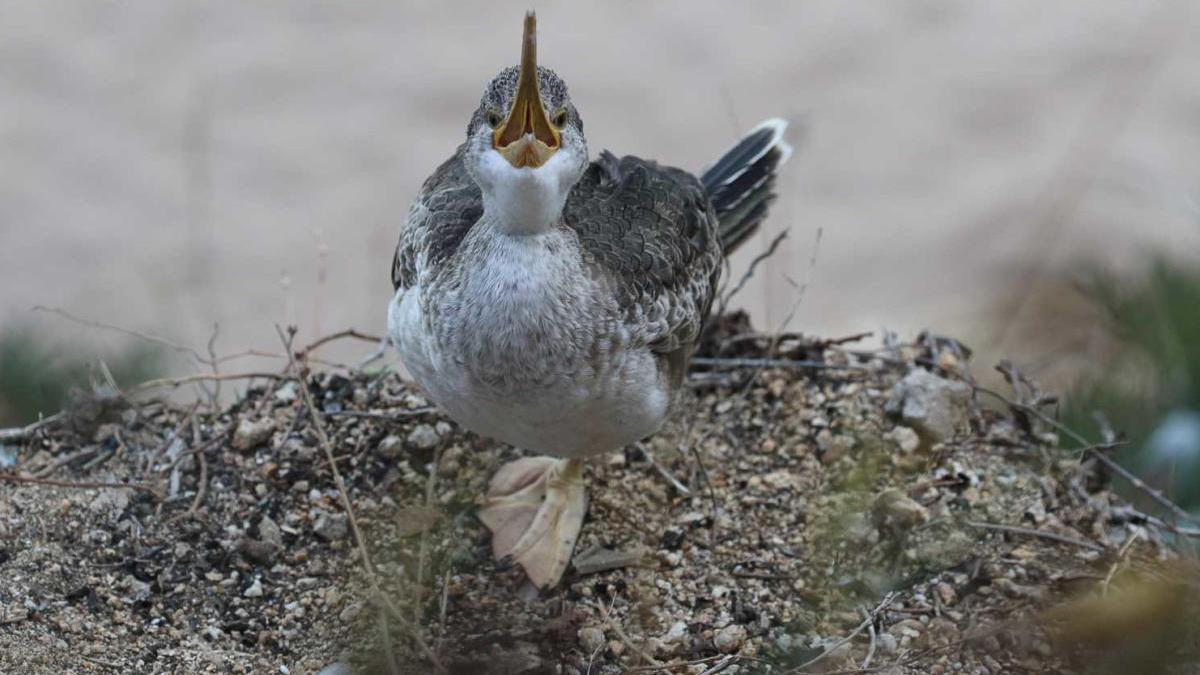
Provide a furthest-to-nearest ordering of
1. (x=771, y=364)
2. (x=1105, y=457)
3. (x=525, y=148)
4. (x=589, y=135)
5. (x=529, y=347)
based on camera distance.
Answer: (x=589, y=135) < (x=771, y=364) < (x=1105, y=457) < (x=529, y=347) < (x=525, y=148)

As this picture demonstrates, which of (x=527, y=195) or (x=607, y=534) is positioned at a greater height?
(x=527, y=195)

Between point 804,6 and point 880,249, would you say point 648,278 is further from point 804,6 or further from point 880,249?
point 804,6

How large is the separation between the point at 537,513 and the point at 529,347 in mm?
874

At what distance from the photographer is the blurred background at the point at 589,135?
21.5 feet

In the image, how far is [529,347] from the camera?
135 inches

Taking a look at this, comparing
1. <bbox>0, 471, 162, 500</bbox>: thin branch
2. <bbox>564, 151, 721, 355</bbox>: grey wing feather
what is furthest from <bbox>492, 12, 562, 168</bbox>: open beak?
<bbox>0, 471, 162, 500</bbox>: thin branch

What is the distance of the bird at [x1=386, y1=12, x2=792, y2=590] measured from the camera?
338 cm

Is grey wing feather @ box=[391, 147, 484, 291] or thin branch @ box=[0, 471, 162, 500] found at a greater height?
grey wing feather @ box=[391, 147, 484, 291]

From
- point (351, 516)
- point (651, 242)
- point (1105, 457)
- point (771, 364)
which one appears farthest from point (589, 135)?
point (351, 516)

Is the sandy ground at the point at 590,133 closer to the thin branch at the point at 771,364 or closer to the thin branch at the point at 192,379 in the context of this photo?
the thin branch at the point at 771,364

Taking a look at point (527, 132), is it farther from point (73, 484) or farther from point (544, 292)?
point (73, 484)

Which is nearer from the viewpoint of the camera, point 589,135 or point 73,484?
point 73,484

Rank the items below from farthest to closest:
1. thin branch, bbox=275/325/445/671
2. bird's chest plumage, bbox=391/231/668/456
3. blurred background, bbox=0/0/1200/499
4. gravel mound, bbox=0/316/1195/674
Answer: blurred background, bbox=0/0/1200/499, gravel mound, bbox=0/316/1195/674, bird's chest plumage, bbox=391/231/668/456, thin branch, bbox=275/325/445/671

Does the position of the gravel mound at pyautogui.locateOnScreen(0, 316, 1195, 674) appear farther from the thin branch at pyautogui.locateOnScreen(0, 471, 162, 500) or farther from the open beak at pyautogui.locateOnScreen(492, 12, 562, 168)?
the open beak at pyautogui.locateOnScreen(492, 12, 562, 168)
